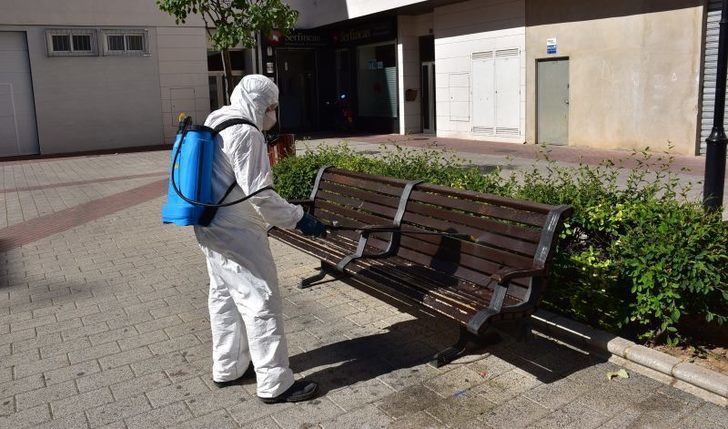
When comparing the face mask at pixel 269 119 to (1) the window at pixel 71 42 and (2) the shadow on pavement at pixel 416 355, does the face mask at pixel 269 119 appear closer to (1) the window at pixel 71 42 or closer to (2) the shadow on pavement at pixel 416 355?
(2) the shadow on pavement at pixel 416 355

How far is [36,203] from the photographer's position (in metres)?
11.3

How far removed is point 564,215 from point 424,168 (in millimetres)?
2658

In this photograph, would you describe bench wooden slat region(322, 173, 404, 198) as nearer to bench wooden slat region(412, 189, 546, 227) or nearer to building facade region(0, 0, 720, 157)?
bench wooden slat region(412, 189, 546, 227)

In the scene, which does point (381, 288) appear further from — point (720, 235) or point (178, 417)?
point (720, 235)

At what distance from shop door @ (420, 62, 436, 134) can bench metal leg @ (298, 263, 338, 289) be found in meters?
16.4

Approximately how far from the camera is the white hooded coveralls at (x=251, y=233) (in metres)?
3.57

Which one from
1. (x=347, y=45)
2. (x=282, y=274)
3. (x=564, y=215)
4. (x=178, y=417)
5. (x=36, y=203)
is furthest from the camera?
(x=347, y=45)

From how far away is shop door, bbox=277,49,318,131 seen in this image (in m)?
26.1

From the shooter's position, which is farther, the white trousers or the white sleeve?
the white trousers

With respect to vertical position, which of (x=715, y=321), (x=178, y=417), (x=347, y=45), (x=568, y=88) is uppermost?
(x=347, y=45)

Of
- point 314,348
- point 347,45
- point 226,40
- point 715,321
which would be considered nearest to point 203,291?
point 314,348

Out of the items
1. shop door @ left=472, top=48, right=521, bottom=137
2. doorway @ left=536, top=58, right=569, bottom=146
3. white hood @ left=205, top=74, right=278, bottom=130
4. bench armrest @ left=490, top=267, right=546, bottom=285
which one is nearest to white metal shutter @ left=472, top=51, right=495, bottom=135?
shop door @ left=472, top=48, right=521, bottom=137

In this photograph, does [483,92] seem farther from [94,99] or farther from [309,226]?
[309,226]

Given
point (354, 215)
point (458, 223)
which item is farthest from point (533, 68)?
point (458, 223)
